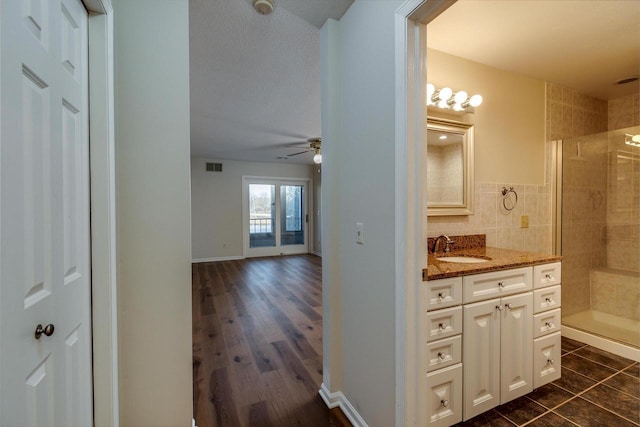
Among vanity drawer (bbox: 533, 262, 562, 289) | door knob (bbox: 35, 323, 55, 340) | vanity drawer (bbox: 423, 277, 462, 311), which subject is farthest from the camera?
vanity drawer (bbox: 533, 262, 562, 289)

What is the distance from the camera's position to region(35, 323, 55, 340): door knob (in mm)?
750

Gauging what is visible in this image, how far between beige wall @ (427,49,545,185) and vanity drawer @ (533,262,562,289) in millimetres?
826

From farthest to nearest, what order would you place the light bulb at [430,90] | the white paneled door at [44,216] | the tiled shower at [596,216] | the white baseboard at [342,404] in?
the tiled shower at [596,216], the light bulb at [430,90], the white baseboard at [342,404], the white paneled door at [44,216]

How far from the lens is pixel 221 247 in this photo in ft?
20.6

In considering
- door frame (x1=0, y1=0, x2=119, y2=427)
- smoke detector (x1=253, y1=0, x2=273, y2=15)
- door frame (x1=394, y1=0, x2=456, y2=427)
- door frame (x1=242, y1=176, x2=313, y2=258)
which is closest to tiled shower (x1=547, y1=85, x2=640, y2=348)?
door frame (x1=394, y1=0, x2=456, y2=427)

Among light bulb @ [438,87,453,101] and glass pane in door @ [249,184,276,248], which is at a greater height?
light bulb @ [438,87,453,101]

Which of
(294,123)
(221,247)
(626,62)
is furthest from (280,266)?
(626,62)

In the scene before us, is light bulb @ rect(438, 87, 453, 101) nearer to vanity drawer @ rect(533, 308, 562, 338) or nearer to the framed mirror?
the framed mirror

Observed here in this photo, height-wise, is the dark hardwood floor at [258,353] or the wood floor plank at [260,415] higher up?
the dark hardwood floor at [258,353]

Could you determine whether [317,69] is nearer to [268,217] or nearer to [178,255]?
[178,255]

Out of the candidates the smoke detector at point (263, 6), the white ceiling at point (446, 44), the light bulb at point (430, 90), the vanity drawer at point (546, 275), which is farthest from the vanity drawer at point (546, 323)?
the smoke detector at point (263, 6)

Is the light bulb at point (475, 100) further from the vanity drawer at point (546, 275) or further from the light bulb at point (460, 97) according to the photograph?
the vanity drawer at point (546, 275)

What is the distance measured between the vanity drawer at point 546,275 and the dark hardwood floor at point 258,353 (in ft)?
5.15

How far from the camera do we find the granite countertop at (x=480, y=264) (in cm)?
142
